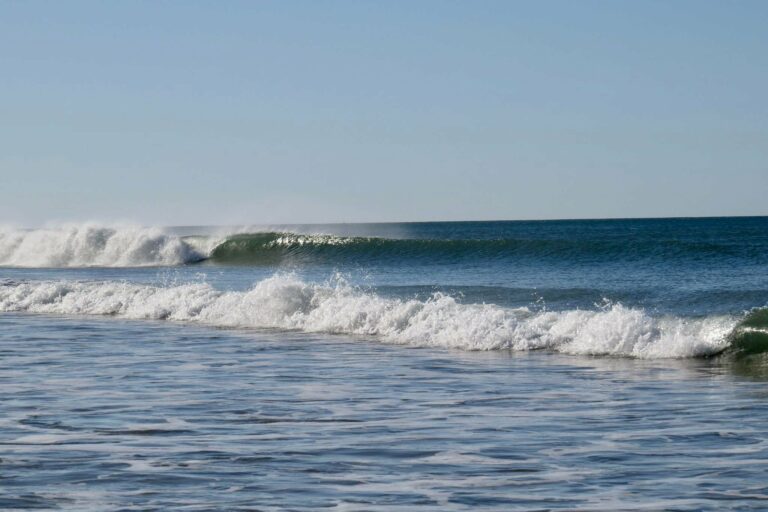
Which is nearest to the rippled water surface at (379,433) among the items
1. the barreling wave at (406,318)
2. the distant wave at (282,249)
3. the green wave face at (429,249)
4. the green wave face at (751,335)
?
the green wave face at (751,335)

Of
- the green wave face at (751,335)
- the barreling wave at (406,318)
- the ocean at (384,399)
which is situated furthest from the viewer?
the barreling wave at (406,318)

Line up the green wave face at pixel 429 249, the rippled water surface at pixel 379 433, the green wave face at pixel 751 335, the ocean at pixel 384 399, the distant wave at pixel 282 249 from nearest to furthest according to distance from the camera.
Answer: the rippled water surface at pixel 379 433, the ocean at pixel 384 399, the green wave face at pixel 751 335, the green wave face at pixel 429 249, the distant wave at pixel 282 249

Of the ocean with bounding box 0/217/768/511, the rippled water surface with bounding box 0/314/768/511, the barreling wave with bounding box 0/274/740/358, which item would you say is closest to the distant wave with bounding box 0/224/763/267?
the ocean with bounding box 0/217/768/511

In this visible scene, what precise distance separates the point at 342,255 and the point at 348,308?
1132 inches

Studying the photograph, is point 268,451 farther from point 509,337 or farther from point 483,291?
point 483,291

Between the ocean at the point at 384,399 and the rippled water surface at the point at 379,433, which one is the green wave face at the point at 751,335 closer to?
the ocean at the point at 384,399

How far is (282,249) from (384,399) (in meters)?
43.2

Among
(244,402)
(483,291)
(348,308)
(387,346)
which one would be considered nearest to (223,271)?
(483,291)

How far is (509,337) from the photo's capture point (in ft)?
62.8

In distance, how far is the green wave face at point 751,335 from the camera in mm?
17234

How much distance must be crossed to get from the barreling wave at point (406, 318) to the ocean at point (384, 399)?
45 mm

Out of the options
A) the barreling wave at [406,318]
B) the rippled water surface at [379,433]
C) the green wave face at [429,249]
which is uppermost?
the green wave face at [429,249]

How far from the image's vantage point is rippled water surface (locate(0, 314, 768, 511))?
8039mm

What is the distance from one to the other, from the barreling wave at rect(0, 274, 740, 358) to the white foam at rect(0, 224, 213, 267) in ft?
84.3
